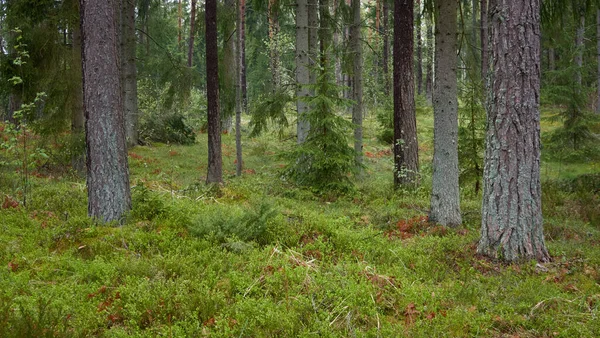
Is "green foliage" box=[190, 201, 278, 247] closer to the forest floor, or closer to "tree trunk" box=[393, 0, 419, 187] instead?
the forest floor

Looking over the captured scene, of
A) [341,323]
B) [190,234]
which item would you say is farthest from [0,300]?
[341,323]

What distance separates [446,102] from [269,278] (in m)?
4.63

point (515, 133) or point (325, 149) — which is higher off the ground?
point (515, 133)

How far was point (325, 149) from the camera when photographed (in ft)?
36.0

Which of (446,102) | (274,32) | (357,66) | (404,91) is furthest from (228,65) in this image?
(274,32)

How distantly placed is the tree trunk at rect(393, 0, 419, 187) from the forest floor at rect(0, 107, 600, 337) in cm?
328

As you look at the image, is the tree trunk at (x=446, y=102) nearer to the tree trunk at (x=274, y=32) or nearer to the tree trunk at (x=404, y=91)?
the tree trunk at (x=404, y=91)

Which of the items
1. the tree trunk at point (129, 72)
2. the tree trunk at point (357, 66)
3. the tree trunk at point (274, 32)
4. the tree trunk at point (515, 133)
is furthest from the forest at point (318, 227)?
the tree trunk at point (129, 72)

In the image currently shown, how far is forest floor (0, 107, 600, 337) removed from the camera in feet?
12.8

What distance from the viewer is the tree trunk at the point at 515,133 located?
531 cm

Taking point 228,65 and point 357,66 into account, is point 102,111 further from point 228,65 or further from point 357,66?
point 357,66

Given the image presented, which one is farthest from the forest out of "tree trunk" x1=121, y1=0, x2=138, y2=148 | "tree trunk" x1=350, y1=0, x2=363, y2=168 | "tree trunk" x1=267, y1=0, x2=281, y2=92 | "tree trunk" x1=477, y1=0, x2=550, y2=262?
"tree trunk" x1=121, y1=0, x2=138, y2=148

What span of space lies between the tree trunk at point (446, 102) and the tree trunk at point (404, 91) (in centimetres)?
287

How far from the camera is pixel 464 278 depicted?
514 centimetres
